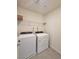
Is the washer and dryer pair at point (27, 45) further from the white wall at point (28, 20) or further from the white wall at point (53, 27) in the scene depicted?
the white wall at point (53, 27)

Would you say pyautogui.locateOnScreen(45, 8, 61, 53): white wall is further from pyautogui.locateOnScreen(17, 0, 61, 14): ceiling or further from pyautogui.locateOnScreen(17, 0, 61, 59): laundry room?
pyautogui.locateOnScreen(17, 0, 61, 14): ceiling

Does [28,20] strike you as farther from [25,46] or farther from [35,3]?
[25,46]

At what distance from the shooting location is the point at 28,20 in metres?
3.57

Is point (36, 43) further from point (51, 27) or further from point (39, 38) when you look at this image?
point (51, 27)

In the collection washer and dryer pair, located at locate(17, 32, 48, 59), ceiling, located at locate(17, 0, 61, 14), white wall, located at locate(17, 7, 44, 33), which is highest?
ceiling, located at locate(17, 0, 61, 14)

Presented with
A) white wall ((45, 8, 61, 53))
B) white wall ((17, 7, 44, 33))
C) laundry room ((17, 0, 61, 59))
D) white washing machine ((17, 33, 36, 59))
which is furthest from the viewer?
white wall ((45, 8, 61, 53))

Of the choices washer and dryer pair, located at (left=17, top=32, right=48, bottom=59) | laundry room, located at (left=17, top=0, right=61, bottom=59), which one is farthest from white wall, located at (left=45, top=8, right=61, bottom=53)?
washer and dryer pair, located at (left=17, top=32, right=48, bottom=59)

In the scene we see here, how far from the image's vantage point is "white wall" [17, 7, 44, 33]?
10.5 feet

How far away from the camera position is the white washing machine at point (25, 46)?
2.39 m

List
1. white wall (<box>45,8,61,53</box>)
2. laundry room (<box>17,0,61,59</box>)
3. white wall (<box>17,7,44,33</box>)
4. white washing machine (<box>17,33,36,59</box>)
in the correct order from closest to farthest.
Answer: white washing machine (<box>17,33,36,59</box>)
laundry room (<box>17,0,61,59</box>)
white wall (<box>17,7,44,33</box>)
white wall (<box>45,8,61,53</box>)

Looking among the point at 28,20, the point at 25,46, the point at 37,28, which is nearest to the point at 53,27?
the point at 37,28

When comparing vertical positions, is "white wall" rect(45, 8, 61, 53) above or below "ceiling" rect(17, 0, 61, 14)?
below
